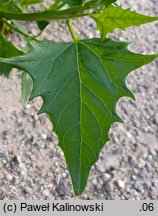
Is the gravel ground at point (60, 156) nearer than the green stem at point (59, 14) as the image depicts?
No

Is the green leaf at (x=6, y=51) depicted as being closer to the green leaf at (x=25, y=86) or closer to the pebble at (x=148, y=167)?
the green leaf at (x=25, y=86)

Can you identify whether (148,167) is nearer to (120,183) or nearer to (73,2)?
(120,183)

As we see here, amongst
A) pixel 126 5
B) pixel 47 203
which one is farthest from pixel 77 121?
pixel 126 5

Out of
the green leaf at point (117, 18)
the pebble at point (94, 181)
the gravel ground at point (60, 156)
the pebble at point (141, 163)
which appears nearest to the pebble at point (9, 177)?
the gravel ground at point (60, 156)

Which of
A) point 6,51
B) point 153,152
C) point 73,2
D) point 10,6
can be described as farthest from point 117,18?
point 153,152

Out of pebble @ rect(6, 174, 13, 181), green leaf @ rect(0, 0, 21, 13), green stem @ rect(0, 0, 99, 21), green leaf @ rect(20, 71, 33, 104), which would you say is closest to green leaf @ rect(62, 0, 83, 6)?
green stem @ rect(0, 0, 99, 21)

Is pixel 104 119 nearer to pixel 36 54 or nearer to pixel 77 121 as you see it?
pixel 77 121
